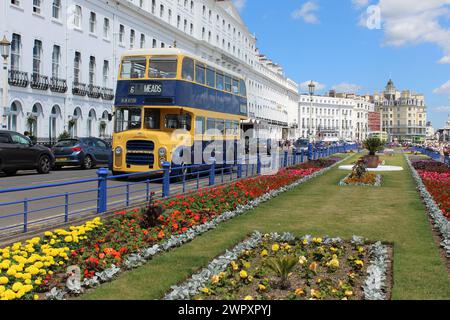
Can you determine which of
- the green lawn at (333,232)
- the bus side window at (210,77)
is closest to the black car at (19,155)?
the bus side window at (210,77)

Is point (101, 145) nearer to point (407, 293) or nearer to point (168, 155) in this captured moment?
point (168, 155)

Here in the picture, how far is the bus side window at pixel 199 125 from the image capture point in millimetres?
20047

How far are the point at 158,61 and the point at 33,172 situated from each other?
871cm

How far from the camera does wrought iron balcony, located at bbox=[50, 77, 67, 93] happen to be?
125 feet

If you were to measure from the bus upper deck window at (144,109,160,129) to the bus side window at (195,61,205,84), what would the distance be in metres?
2.15

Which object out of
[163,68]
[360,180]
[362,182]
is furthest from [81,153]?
[362,182]

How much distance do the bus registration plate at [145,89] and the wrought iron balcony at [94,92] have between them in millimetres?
25817

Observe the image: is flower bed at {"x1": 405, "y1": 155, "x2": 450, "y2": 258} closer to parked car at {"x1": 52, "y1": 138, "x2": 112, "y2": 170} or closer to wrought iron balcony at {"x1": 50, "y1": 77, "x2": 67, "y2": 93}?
parked car at {"x1": 52, "y1": 138, "x2": 112, "y2": 170}

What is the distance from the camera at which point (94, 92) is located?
4403 centimetres

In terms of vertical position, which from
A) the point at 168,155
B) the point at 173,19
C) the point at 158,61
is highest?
the point at 173,19

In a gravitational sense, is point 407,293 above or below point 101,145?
below

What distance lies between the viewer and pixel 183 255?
820 centimetres

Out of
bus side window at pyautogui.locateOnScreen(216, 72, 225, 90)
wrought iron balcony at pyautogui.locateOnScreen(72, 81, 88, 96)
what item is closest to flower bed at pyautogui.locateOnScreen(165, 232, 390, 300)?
bus side window at pyautogui.locateOnScreen(216, 72, 225, 90)
